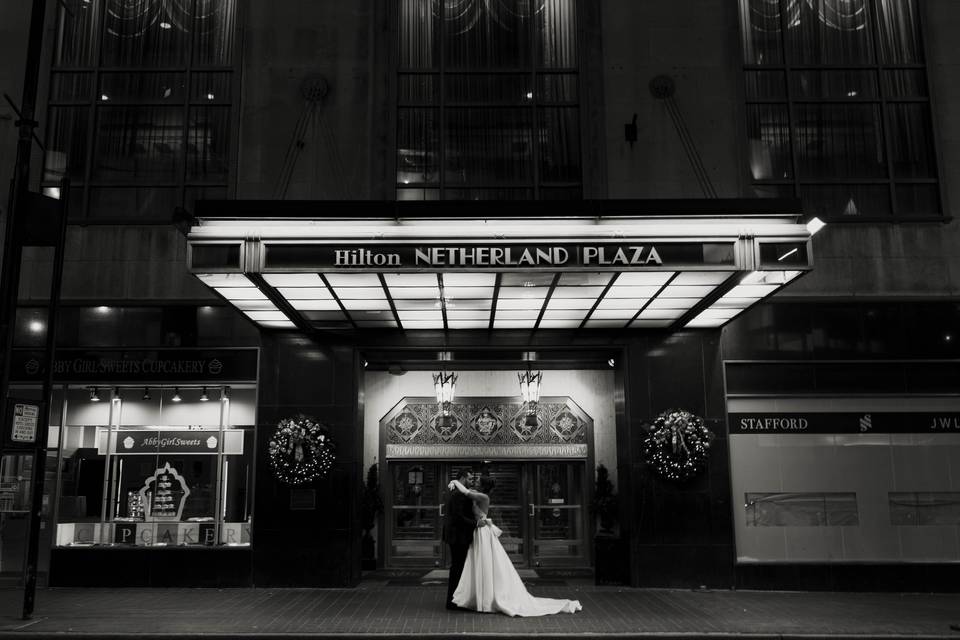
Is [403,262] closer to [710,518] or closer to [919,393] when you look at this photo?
[710,518]

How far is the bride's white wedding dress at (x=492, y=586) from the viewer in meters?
11.3

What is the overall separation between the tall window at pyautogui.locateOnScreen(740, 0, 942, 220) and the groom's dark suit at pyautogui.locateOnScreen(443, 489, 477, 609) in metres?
8.29

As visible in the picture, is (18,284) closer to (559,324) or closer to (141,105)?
(141,105)

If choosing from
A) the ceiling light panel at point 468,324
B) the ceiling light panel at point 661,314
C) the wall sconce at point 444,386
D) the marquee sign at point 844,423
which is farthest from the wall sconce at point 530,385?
the marquee sign at point 844,423

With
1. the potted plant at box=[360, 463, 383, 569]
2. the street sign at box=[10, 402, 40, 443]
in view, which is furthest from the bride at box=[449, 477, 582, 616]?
the street sign at box=[10, 402, 40, 443]

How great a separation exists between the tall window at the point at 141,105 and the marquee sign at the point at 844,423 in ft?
35.2

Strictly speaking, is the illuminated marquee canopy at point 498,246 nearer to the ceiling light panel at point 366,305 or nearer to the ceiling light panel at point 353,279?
the ceiling light panel at point 353,279

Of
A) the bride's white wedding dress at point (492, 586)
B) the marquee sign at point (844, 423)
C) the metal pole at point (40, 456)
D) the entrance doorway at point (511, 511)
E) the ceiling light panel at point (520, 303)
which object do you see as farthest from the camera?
the entrance doorway at point (511, 511)

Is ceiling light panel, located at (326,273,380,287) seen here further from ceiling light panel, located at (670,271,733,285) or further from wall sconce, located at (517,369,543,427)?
wall sconce, located at (517,369,543,427)

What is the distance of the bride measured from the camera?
11312mm

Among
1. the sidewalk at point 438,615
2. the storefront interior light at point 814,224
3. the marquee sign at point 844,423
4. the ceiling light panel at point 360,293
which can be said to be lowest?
the sidewalk at point 438,615

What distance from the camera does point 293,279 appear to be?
1108cm

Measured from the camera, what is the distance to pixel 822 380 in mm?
14328

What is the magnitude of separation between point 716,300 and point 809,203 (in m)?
4.38
